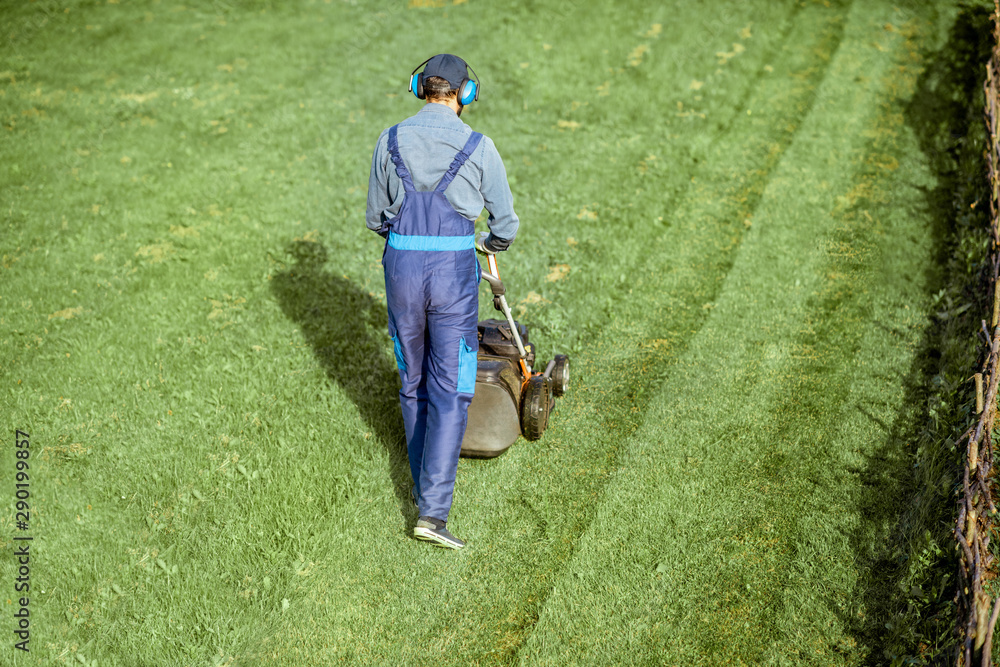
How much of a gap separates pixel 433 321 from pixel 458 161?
102 cm

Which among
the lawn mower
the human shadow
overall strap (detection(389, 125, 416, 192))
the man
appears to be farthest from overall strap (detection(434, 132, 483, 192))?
the human shadow

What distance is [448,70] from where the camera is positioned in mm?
4766

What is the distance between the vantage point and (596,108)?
37.0ft

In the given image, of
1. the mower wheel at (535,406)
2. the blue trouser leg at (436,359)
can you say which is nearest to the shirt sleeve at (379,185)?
the blue trouser leg at (436,359)

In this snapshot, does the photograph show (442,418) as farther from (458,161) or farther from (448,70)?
(448,70)

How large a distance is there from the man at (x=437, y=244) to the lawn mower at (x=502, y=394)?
46 cm

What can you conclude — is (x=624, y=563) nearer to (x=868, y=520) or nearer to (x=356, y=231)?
(x=868, y=520)

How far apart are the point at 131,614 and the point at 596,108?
29.6 ft

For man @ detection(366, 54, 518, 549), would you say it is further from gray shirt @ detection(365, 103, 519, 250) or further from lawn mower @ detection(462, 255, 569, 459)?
lawn mower @ detection(462, 255, 569, 459)

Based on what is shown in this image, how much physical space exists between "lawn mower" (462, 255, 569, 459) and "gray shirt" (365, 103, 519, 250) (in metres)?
0.81

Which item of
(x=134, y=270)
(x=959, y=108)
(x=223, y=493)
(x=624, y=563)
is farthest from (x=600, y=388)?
(x=959, y=108)

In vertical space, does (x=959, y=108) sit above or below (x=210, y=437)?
above

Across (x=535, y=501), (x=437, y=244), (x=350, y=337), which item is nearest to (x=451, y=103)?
(x=437, y=244)

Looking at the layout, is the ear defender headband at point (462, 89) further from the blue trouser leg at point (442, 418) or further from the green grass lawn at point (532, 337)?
the green grass lawn at point (532, 337)
